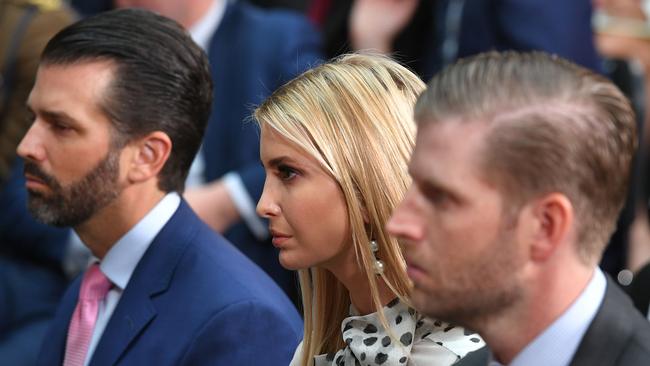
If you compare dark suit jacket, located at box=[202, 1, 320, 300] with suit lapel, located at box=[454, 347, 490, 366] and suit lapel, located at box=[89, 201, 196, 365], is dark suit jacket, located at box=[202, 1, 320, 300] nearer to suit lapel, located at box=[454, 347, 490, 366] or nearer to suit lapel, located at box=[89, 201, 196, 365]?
suit lapel, located at box=[89, 201, 196, 365]

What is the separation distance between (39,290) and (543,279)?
10.7ft

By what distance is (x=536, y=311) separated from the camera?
2.12 m

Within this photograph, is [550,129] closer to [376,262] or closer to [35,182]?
[376,262]

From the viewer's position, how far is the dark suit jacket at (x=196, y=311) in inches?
126

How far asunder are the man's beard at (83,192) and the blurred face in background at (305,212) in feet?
2.76

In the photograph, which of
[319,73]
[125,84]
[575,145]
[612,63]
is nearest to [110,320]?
[125,84]

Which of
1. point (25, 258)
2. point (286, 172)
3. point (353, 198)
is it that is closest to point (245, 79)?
point (25, 258)

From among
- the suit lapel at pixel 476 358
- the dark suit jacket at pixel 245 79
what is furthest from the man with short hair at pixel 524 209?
the dark suit jacket at pixel 245 79

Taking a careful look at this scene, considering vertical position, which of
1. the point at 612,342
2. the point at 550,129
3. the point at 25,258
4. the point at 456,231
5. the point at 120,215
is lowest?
the point at 25,258

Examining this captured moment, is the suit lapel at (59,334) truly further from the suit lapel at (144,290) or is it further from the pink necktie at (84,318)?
the suit lapel at (144,290)

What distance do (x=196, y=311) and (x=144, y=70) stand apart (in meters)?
0.80

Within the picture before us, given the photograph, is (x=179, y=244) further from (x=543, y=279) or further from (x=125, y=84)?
(x=543, y=279)

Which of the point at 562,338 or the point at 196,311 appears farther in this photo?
the point at 196,311

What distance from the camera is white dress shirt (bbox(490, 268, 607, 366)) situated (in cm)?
212
